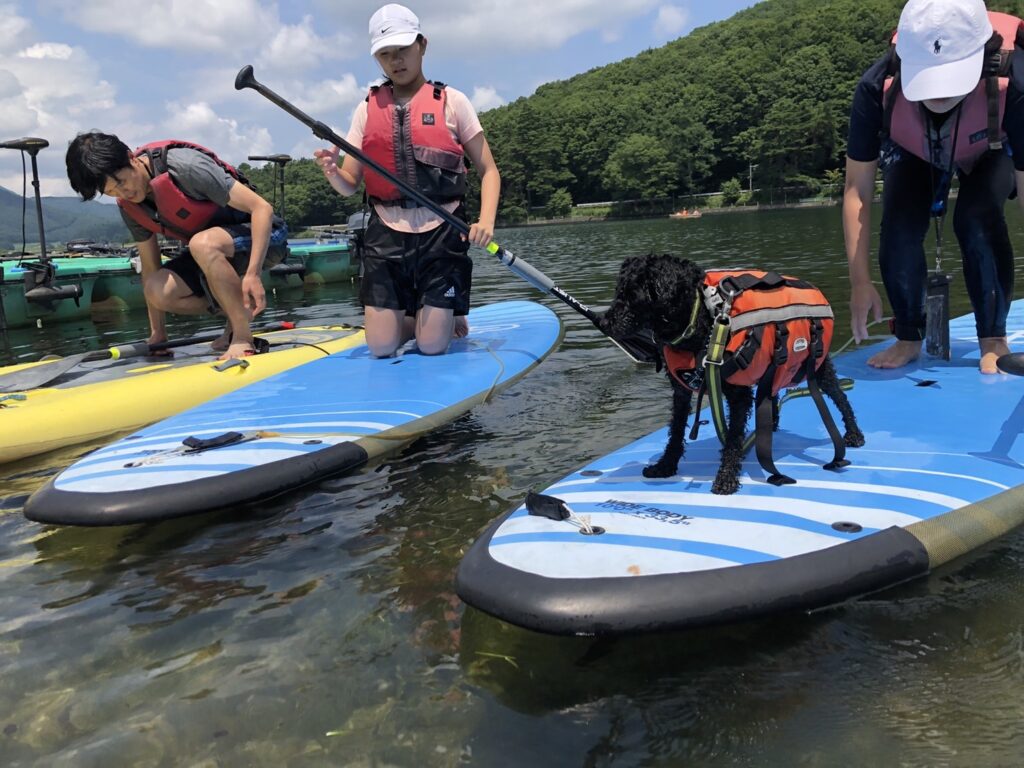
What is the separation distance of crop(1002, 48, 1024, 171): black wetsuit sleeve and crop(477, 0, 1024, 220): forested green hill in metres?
75.1

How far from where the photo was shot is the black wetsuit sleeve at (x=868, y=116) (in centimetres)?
459

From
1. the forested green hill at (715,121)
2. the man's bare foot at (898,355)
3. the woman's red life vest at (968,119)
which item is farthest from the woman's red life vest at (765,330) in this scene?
the forested green hill at (715,121)

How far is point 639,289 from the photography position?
312cm

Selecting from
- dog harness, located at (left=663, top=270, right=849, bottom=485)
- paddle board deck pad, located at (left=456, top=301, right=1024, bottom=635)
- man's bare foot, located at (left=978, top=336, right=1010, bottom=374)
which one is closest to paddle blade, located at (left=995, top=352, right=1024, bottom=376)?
man's bare foot, located at (left=978, top=336, right=1010, bottom=374)

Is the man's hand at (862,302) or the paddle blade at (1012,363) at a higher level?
the man's hand at (862,302)

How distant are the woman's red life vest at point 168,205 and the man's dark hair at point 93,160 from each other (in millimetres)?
339

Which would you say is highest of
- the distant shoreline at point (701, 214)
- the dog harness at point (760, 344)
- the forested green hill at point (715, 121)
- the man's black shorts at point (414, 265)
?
the forested green hill at point (715, 121)

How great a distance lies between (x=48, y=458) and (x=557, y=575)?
4.59 metres

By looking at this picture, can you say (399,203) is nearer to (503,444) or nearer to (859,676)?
(503,444)

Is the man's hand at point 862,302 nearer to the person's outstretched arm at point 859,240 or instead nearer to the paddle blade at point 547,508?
the person's outstretched arm at point 859,240

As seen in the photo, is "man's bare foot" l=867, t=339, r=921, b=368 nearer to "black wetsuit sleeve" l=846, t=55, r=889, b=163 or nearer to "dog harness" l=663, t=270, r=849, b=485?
"black wetsuit sleeve" l=846, t=55, r=889, b=163

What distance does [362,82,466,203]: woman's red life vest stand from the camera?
5996mm

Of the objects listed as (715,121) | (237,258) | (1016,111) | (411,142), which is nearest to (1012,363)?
(1016,111)

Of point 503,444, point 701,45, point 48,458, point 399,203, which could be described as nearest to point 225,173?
point 399,203
